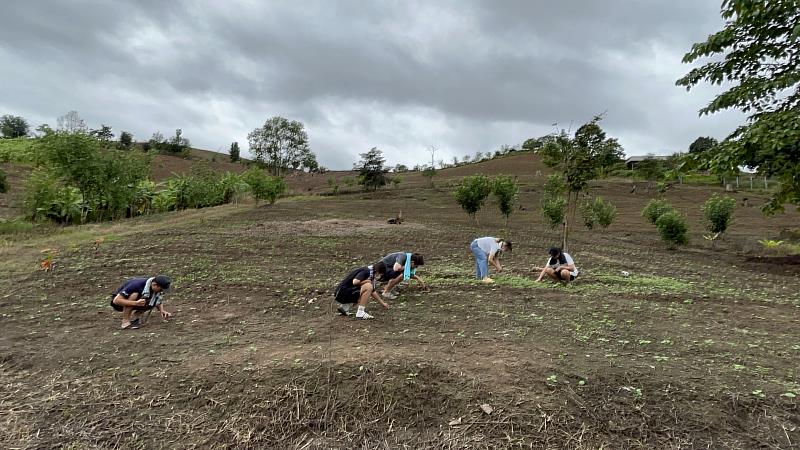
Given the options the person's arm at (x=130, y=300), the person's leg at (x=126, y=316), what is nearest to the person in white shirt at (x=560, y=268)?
the person's arm at (x=130, y=300)

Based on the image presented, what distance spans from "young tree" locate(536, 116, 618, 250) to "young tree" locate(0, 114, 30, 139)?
255ft

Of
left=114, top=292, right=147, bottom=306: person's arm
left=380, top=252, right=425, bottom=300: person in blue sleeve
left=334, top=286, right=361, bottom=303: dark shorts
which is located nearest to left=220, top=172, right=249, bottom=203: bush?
left=380, top=252, right=425, bottom=300: person in blue sleeve

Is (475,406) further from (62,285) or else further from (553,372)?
(62,285)

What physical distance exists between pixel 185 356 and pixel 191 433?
1705mm

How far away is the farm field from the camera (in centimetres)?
441

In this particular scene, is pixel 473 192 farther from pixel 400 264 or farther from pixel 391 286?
pixel 400 264

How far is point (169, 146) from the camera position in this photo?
6450 centimetres

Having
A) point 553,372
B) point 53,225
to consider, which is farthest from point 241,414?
point 53,225

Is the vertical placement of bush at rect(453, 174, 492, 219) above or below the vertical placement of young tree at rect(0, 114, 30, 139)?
below

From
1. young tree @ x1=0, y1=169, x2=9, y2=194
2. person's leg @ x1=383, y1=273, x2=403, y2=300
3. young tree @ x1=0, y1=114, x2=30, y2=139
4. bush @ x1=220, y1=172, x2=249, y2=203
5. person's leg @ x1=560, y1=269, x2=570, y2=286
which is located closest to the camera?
person's leg @ x1=383, y1=273, x2=403, y2=300

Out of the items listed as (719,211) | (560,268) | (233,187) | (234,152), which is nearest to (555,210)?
(719,211)

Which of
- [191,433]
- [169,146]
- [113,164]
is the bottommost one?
[191,433]

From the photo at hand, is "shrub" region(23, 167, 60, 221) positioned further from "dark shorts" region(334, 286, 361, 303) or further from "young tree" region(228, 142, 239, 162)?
"young tree" region(228, 142, 239, 162)

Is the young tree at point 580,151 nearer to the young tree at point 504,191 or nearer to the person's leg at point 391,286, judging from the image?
the person's leg at point 391,286
